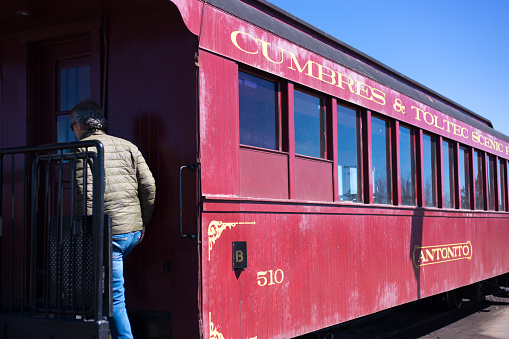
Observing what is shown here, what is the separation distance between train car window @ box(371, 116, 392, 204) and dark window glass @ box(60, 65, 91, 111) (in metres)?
2.94

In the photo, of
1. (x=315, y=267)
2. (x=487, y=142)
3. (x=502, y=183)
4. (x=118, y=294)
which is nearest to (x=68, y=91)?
(x=118, y=294)

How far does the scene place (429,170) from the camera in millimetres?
7309

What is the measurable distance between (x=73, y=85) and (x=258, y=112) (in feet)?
4.59

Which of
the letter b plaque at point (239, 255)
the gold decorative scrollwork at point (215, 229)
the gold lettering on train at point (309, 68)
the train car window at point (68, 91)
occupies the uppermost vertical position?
the gold lettering on train at point (309, 68)

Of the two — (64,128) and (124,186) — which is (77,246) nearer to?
(124,186)

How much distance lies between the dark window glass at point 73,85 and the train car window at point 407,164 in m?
3.61

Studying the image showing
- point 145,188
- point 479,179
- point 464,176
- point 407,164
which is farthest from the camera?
point 479,179

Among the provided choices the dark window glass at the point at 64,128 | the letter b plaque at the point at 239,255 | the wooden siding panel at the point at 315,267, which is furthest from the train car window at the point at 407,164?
the dark window glass at the point at 64,128

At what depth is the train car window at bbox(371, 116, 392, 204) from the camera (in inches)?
235

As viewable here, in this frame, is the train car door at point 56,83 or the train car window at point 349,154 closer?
the train car door at point 56,83

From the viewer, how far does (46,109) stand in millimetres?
4488

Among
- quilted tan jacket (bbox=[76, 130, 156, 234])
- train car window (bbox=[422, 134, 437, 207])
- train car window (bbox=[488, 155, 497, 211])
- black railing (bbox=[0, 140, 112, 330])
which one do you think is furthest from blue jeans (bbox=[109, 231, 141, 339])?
train car window (bbox=[488, 155, 497, 211])

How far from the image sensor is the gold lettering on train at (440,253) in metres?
6.49

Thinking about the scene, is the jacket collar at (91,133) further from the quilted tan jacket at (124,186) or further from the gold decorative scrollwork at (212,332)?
the gold decorative scrollwork at (212,332)
